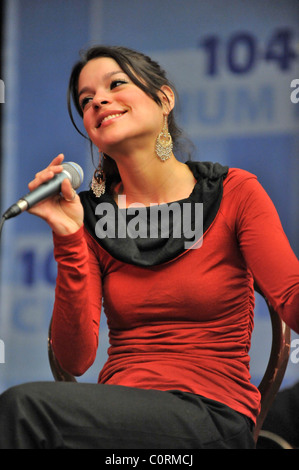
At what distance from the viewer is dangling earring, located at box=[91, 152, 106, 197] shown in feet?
4.81

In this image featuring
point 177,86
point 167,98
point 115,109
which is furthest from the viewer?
point 177,86

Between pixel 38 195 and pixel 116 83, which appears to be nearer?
pixel 38 195

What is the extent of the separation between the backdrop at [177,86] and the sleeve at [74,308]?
3.45ft

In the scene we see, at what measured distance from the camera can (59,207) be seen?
1.15 m

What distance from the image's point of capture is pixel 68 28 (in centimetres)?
266

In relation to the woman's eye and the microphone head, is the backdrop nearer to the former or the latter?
the woman's eye

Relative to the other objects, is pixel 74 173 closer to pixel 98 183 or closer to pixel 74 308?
pixel 74 308

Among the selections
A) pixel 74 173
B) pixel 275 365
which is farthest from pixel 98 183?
pixel 275 365

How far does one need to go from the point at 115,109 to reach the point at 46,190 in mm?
365

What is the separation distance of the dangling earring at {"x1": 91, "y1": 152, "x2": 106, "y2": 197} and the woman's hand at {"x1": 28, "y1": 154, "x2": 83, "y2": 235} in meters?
0.31

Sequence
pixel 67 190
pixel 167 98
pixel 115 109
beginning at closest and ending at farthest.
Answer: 1. pixel 67 190
2. pixel 115 109
3. pixel 167 98

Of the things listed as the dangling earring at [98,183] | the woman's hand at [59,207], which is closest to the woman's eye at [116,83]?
the dangling earring at [98,183]

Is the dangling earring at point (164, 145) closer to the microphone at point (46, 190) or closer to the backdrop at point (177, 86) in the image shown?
the microphone at point (46, 190)

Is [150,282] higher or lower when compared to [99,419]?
higher
